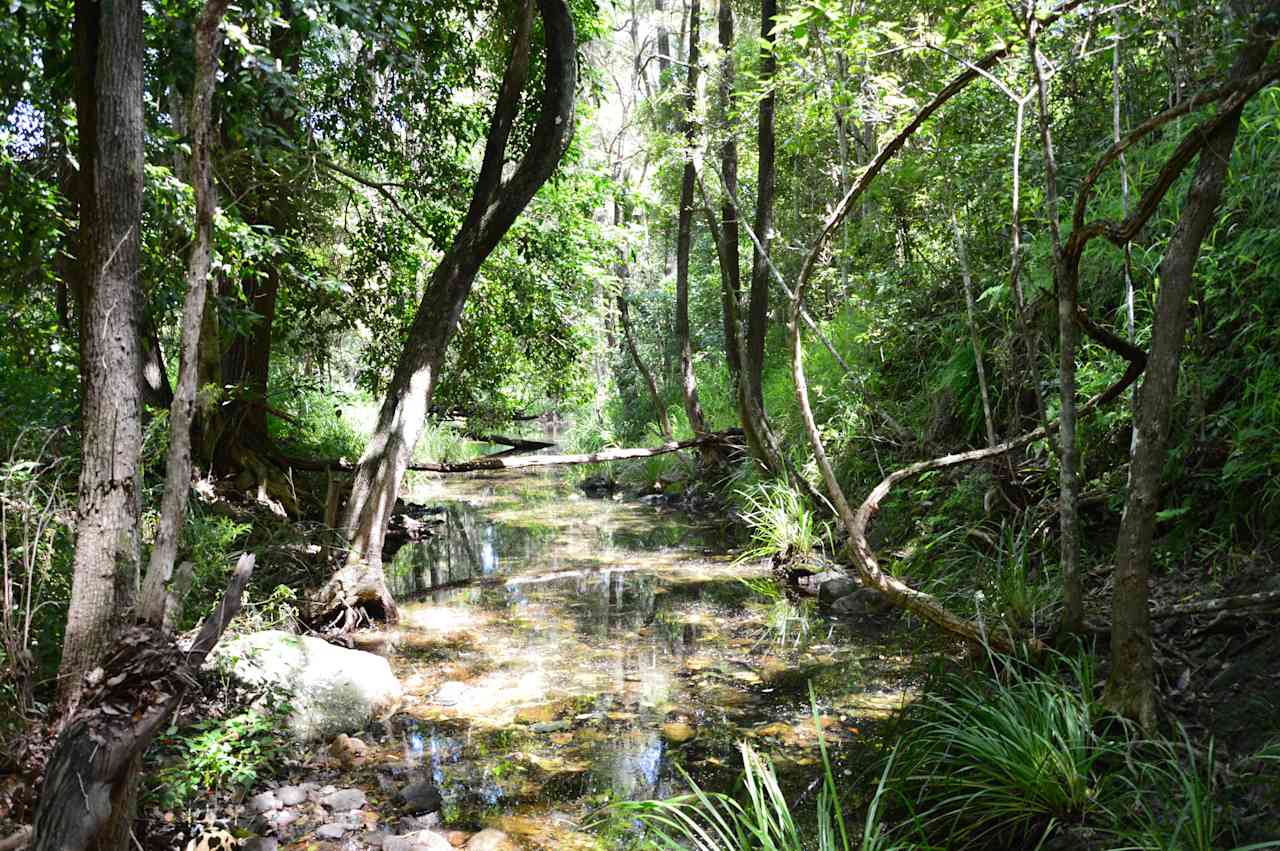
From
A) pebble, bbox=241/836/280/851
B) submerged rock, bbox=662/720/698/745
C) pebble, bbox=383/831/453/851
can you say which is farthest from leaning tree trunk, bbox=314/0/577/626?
pebble, bbox=383/831/453/851

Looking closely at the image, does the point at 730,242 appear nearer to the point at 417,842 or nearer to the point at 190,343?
the point at 190,343

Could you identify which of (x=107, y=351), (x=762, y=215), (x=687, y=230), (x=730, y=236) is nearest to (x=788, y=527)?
(x=762, y=215)

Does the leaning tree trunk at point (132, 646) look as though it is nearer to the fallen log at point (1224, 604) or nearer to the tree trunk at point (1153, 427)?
the tree trunk at point (1153, 427)

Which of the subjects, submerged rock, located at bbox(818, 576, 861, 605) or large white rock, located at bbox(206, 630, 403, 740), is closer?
large white rock, located at bbox(206, 630, 403, 740)

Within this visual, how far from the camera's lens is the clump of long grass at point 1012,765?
2.62 meters

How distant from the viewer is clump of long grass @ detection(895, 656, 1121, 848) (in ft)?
8.60

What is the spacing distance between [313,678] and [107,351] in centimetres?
210

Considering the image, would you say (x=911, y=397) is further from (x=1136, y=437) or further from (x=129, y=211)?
(x=129, y=211)

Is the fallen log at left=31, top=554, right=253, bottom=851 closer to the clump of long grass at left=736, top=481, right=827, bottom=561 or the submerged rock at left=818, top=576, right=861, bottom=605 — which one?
the submerged rock at left=818, top=576, right=861, bottom=605

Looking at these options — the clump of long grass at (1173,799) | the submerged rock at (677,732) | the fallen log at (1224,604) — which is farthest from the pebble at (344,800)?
the fallen log at (1224,604)

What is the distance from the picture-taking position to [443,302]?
662 centimetres

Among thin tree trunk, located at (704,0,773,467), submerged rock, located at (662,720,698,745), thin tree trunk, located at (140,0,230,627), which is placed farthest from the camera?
thin tree trunk, located at (704,0,773,467)

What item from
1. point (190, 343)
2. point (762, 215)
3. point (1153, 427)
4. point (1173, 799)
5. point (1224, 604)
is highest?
point (762, 215)

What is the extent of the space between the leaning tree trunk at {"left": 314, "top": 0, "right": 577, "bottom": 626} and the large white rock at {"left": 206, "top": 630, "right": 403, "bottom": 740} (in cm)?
162
